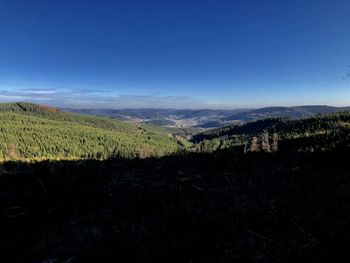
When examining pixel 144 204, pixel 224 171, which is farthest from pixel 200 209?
pixel 224 171

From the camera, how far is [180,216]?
9.34 m

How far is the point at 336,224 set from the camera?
833 centimetres

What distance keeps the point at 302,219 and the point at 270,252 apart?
2452 mm

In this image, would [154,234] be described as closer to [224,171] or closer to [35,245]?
[35,245]

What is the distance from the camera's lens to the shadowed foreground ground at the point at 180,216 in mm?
7141

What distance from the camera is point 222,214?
9758 millimetres

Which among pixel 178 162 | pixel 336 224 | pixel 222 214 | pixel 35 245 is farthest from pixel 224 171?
pixel 35 245

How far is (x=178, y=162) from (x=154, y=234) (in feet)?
37.2

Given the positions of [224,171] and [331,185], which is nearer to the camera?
[331,185]

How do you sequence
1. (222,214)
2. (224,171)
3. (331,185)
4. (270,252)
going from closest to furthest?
(270,252)
(222,214)
(331,185)
(224,171)

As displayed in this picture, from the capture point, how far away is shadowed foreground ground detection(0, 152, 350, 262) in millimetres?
7141

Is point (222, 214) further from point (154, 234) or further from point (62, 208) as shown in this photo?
point (62, 208)

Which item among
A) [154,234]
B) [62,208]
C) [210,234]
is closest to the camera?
[210,234]

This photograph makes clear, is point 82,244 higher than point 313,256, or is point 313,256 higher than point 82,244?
point 313,256
